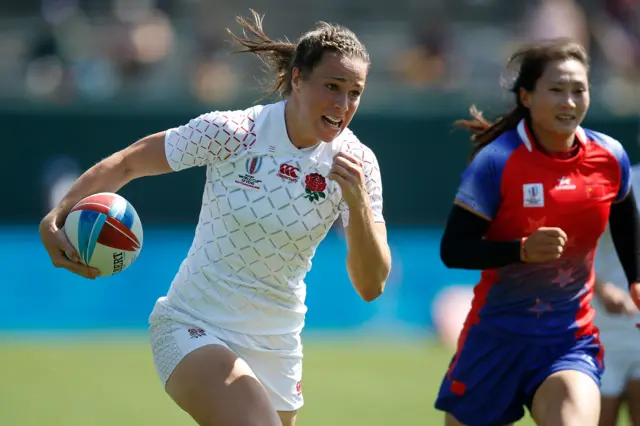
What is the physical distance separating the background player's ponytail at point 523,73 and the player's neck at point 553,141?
0.44 ft

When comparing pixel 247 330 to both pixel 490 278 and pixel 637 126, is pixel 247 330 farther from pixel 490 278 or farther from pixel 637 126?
pixel 637 126

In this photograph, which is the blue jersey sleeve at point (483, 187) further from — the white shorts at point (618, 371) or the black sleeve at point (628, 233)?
the white shorts at point (618, 371)

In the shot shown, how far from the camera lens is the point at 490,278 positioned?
5.41 m

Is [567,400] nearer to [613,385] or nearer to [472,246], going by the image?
[472,246]

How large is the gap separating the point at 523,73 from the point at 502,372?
1.47 meters

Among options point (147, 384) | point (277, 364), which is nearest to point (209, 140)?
point (277, 364)

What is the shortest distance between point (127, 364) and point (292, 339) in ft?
21.5

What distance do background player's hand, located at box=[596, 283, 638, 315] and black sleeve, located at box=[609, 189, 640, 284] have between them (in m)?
0.15

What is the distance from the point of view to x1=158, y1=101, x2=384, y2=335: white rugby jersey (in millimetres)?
4961

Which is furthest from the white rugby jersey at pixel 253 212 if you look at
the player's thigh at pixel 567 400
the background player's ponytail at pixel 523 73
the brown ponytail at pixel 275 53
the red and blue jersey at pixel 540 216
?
the player's thigh at pixel 567 400

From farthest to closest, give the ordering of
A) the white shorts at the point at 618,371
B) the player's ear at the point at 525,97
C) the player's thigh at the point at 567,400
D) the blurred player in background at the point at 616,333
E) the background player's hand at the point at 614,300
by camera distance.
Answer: the white shorts at the point at 618,371, the blurred player in background at the point at 616,333, the background player's hand at the point at 614,300, the player's ear at the point at 525,97, the player's thigh at the point at 567,400

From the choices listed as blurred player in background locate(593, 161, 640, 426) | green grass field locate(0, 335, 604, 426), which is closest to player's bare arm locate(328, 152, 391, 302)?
blurred player in background locate(593, 161, 640, 426)

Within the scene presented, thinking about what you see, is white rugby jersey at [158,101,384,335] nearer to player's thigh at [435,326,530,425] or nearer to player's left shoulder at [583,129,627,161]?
player's thigh at [435,326,530,425]

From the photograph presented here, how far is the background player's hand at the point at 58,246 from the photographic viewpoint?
Result: 490 centimetres
